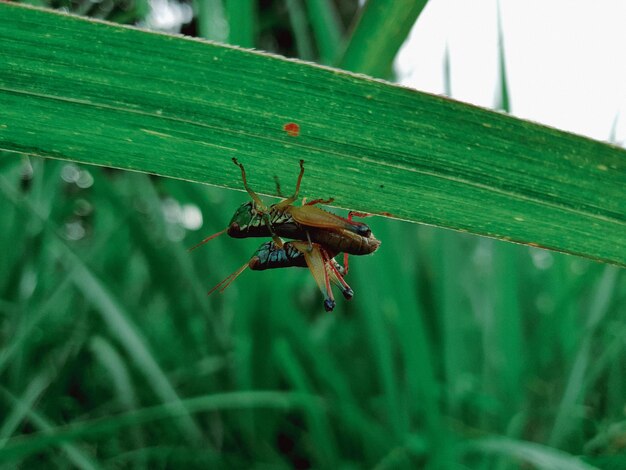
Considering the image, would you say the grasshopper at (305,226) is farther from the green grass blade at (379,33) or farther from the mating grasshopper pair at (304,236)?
the green grass blade at (379,33)

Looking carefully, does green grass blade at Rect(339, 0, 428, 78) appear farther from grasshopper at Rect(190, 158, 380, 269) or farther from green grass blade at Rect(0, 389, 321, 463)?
green grass blade at Rect(0, 389, 321, 463)

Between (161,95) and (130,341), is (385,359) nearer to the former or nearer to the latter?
(130,341)

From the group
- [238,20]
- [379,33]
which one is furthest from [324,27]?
[379,33]

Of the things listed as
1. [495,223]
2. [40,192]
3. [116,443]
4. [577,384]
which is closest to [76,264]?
[40,192]

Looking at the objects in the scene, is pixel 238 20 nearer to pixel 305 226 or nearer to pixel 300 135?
pixel 305 226

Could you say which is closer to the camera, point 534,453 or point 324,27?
point 534,453

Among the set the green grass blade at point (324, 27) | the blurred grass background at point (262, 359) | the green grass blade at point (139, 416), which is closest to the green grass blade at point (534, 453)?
the blurred grass background at point (262, 359)

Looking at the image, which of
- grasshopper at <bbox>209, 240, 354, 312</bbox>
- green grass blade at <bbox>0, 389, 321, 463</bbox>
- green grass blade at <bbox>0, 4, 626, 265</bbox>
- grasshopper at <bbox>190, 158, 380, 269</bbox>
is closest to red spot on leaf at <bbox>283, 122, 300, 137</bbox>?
green grass blade at <bbox>0, 4, 626, 265</bbox>
